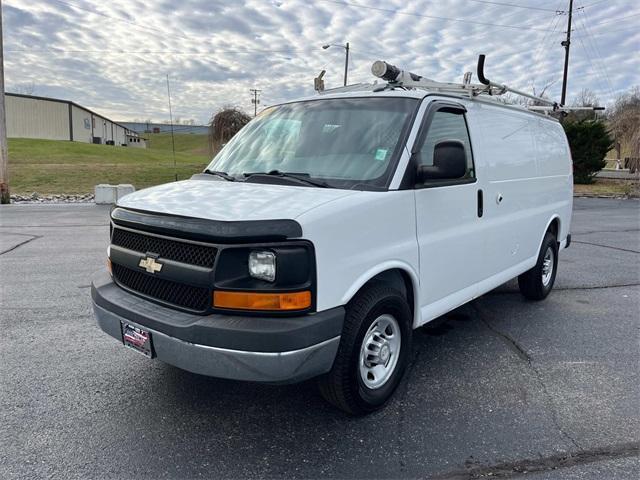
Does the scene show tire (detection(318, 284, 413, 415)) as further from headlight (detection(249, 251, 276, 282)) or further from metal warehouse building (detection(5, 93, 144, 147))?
metal warehouse building (detection(5, 93, 144, 147))

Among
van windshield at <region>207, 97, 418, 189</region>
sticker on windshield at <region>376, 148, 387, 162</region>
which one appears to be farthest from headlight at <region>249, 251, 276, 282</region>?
sticker on windshield at <region>376, 148, 387, 162</region>

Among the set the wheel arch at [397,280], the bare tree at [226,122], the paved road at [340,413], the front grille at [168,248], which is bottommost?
the paved road at [340,413]

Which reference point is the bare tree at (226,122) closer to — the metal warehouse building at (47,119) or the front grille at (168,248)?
the front grille at (168,248)

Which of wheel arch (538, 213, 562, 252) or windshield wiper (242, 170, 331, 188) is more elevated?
windshield wiper (242, 170, 331, 188)

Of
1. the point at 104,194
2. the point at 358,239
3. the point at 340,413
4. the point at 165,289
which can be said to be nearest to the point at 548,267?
the point at 340,413

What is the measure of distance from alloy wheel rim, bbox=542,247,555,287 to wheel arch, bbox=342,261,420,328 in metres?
3.11

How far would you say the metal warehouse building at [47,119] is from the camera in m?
72.1

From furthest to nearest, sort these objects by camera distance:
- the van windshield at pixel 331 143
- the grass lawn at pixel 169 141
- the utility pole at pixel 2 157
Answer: the grass lawn at pixel 169 141
the utility pole at pixel 2 157
the van windshield at pixel 331 143

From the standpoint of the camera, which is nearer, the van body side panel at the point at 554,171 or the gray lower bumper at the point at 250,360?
the gray lower bumper at the point at 250,360

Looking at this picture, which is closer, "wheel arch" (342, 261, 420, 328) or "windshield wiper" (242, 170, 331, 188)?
"wheel arch" (342, 261, 420, 328)

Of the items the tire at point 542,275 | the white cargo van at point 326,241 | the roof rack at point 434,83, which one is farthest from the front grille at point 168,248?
the tire at point 542,275

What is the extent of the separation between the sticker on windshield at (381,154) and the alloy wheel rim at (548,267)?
343 centimetres

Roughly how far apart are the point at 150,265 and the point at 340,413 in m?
1.54

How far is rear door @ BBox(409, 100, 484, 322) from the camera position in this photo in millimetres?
3551
